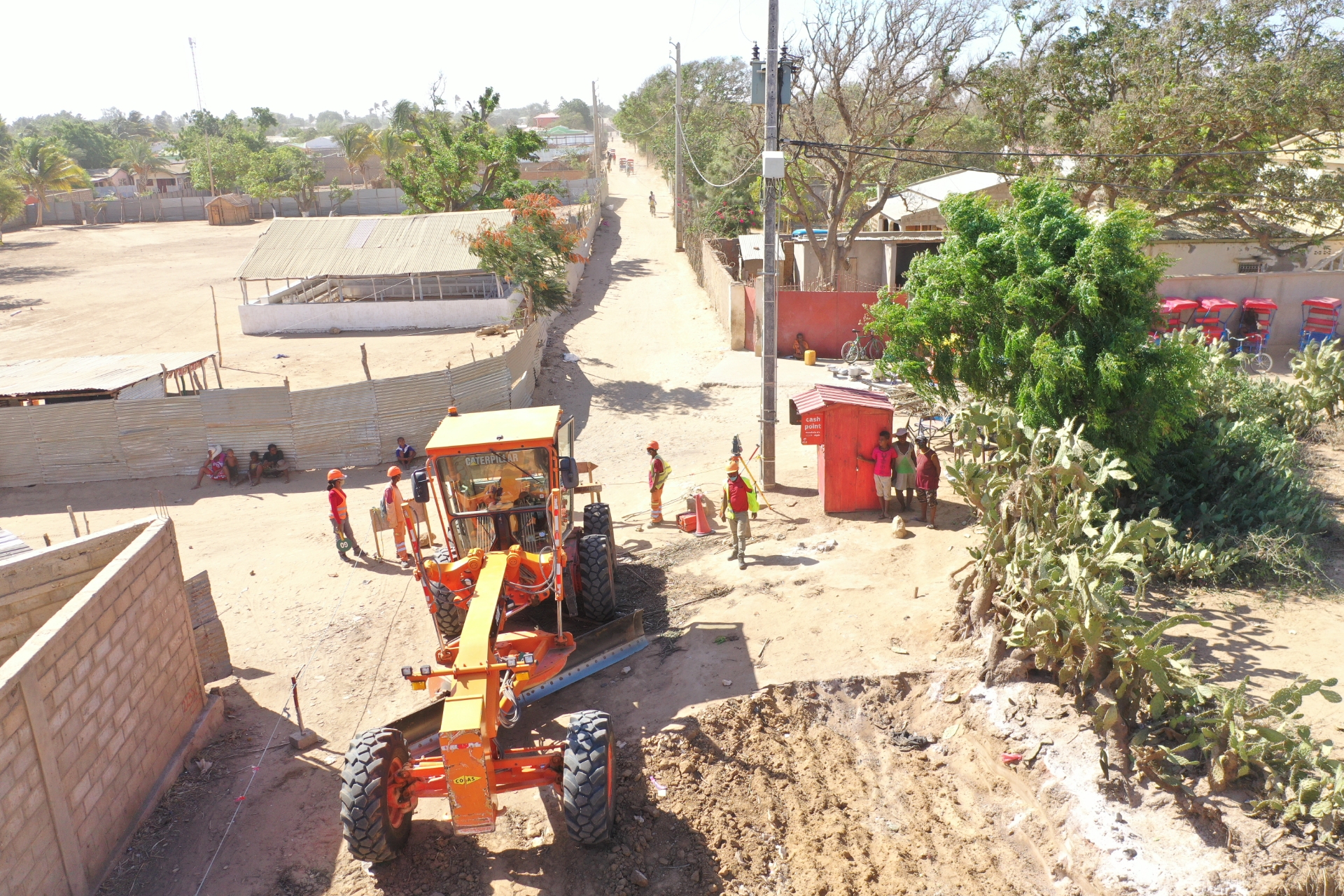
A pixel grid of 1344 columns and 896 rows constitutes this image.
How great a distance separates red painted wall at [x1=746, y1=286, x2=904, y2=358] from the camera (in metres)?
22.4

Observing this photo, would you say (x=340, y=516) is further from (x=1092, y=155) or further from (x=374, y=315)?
(x=374, y=315)

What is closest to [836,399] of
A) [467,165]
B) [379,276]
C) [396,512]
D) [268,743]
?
[396,512]

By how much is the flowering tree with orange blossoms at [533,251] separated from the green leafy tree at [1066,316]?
1178cm

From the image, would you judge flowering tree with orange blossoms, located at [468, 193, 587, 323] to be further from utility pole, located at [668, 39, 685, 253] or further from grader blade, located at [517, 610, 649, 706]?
utility pole, located at [668, 39, 685, 253]

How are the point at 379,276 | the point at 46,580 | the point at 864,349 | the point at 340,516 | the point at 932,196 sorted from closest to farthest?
the point at 46,580
the point at 340,516
the point at 864,349
the point at 379,276
the point at 932,196

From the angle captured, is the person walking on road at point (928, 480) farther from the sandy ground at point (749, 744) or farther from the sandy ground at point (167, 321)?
the sandy ground at point (167, 321)

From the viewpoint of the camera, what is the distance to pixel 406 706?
8.83 metres

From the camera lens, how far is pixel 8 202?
4722cm

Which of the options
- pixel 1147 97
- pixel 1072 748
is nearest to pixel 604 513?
pixel 1072 748

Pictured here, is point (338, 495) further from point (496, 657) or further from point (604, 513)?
point (496, 657)

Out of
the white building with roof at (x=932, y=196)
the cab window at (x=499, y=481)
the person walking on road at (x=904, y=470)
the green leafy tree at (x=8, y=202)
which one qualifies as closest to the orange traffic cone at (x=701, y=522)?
the person walking on road at (x=904, y=470)

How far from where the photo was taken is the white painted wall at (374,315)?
27594 mm

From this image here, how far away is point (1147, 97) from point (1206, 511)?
13900 mm

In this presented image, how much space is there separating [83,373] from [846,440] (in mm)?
15279
